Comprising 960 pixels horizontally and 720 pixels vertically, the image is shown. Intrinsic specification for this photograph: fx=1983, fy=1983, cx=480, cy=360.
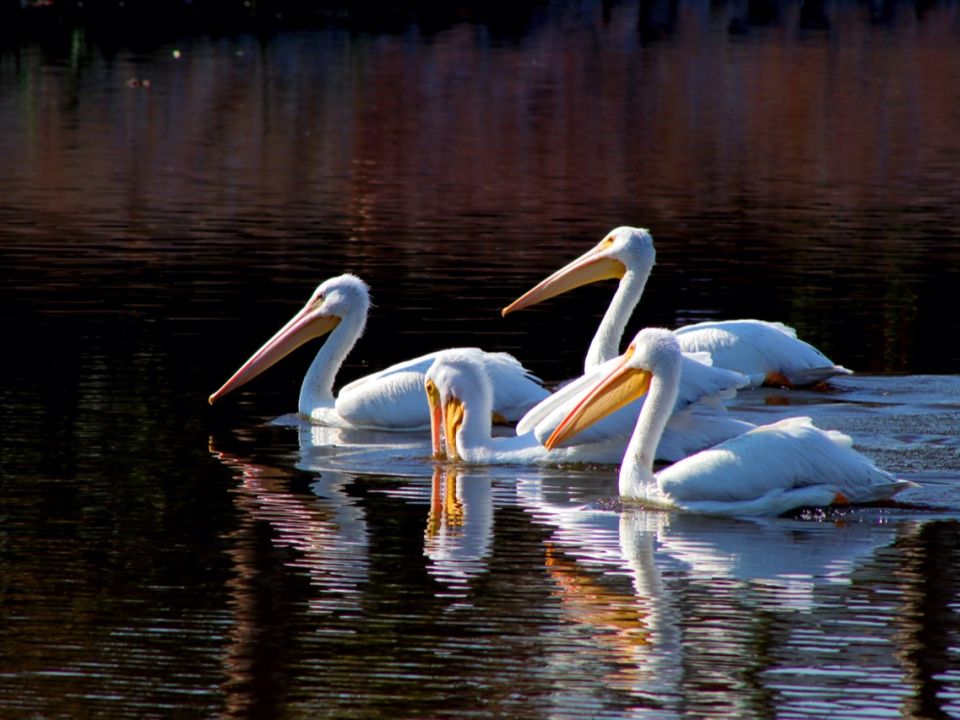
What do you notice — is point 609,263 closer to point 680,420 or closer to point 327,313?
point 327,313

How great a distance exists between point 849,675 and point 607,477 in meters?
3.02

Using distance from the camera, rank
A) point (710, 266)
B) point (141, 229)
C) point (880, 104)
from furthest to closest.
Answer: point (880, 104) → point (141, 229) → point (710, 266)

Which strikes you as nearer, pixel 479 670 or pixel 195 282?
pixel 479 670

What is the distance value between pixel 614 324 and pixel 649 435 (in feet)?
7.24

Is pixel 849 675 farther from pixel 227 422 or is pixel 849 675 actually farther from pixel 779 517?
pixel 227 422

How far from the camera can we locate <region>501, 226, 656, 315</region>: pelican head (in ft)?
34.0

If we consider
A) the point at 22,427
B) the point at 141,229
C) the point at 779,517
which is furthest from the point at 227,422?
the point at 141,229

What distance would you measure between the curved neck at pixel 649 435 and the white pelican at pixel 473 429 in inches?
21.5

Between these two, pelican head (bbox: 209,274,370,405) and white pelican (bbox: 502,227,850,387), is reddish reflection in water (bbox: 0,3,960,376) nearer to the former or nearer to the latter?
white pelican (bbox: 502,227,850,387)

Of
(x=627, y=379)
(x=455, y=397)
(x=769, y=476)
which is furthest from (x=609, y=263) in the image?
(x=769, y=476)

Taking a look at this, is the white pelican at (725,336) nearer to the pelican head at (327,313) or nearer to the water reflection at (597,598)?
the pelican head at (327,313)

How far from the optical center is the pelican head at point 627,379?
7.95 metres

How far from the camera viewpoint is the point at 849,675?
5410mm

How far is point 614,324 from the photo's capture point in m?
9.98
